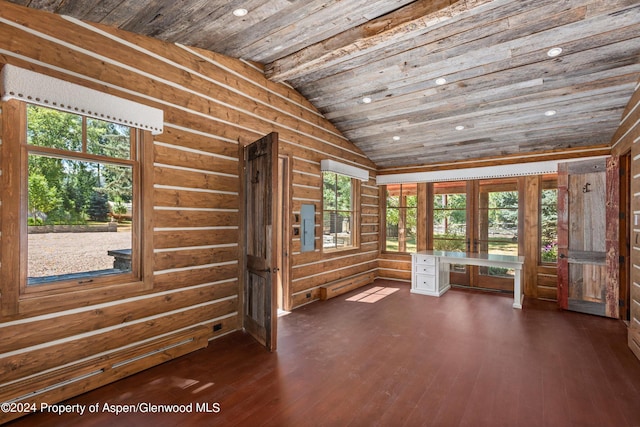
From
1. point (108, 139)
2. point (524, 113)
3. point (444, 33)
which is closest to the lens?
point (108, 139)

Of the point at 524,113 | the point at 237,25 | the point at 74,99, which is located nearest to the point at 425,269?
the point at 524,113

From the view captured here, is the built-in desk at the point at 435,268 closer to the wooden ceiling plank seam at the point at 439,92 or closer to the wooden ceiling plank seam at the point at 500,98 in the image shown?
the wooden ceiling plank seam at the point at 500,98

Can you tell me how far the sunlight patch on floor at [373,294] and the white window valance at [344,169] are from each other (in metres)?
2.13

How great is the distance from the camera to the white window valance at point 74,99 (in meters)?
2.13

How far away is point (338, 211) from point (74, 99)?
4210 millimetres

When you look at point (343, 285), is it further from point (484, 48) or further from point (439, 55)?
point (484, 48)

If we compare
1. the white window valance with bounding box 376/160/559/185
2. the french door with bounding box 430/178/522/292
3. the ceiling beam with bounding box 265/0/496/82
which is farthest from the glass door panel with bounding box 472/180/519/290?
the ceiling beam with bounding box 265/0/496/82

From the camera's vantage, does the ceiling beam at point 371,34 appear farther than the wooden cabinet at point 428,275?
No

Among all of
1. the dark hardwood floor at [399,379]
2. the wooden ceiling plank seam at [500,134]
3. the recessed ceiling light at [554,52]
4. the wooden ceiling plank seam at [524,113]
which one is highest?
the recessed ceiling light at [554,52]

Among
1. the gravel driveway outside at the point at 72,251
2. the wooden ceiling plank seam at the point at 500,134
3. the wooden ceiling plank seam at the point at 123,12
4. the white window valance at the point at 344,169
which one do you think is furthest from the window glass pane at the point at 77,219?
the wooden ceiling plank seam at the point at 500,134

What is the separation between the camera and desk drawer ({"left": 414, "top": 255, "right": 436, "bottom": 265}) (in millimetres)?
5695

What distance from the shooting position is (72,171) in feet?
8.40

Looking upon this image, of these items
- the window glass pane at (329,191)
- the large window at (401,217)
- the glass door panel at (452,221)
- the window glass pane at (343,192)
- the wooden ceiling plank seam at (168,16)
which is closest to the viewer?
the wooden ceiling plank seam at (168,16)

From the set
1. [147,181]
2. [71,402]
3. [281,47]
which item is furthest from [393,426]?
[281,47]
